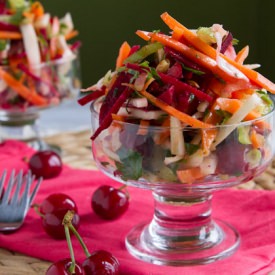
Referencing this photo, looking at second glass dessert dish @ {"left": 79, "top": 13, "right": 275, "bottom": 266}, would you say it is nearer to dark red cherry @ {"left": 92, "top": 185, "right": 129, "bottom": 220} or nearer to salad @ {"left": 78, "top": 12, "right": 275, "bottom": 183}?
salad @ {"left": 78, "top": 12, "right": 275, "bottom": 183}

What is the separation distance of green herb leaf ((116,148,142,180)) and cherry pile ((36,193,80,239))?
203mm

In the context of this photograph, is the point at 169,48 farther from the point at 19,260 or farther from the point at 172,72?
the point at 19,260

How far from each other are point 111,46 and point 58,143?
1462 mm

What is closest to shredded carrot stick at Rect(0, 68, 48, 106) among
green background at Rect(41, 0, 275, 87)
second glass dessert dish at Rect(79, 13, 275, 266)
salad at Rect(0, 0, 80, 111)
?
salad at Rect(0, 0, 80, 111)

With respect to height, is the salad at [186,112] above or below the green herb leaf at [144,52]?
below

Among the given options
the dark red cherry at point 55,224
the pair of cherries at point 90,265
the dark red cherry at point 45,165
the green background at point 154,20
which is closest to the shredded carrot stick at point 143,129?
the pair of cherries at point 90,265

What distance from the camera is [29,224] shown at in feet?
5.34

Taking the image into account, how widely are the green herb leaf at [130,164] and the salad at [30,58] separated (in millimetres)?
940

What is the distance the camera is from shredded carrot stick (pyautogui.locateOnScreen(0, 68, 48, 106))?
2211 millimetres

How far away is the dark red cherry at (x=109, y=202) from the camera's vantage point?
161 cm

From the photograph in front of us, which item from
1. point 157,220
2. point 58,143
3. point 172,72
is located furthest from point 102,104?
point 58,143

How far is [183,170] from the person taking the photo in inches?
51.2

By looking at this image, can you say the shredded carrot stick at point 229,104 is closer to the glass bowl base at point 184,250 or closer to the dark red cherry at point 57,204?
the glass bowl base at point 184,250

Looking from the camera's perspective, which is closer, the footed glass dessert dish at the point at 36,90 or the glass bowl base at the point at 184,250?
the glass bowl base at the point at 184,250
